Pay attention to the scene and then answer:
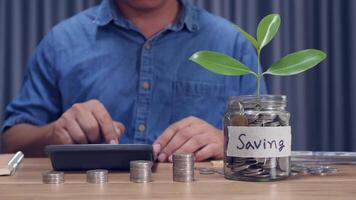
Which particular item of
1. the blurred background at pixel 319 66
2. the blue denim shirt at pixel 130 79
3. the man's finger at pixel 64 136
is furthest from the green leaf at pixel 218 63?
the blurred background at pixel 319 66

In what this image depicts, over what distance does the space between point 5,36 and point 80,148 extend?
1.44 meters

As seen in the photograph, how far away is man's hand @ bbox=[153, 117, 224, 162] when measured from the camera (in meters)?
1.04

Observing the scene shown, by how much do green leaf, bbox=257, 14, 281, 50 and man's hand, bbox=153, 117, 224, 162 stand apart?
1.16ft

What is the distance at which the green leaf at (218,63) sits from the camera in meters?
0.72

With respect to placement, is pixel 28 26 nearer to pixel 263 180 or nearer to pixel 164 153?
pixel 164 153

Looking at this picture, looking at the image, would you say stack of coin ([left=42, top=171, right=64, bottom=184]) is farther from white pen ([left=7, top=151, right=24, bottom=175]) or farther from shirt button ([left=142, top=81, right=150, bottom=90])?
shirt button ([left=142, top=81, right=150, bottom=90])

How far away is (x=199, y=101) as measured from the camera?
1622 millimetres

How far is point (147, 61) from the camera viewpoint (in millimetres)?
1603

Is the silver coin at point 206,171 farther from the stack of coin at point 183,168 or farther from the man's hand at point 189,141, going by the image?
the man's hand at point 189,141

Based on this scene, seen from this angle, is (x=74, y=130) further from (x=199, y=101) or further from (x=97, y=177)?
(x=199, y=101)

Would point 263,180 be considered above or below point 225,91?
below

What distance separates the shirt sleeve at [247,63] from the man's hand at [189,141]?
51 centimetres

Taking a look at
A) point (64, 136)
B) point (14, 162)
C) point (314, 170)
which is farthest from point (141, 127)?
point (314, 170)

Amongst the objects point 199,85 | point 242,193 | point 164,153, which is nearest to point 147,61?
point 199,85
